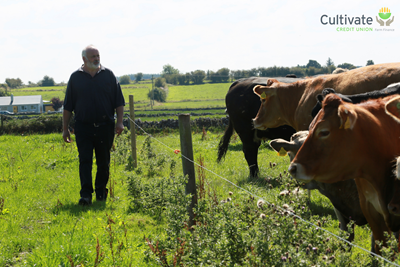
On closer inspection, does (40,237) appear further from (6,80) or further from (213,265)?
(6,80)

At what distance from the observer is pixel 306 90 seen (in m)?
5.64

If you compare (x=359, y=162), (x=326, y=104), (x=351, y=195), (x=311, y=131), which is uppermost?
(x=326, y=104)

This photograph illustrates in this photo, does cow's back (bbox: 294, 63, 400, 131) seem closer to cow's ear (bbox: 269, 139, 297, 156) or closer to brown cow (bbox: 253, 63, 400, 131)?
brown cow (bbox: 253, 63, 400, 131)

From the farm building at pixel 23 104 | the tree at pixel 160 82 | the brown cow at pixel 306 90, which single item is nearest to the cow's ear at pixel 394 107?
the brown cow at pixel 306 90

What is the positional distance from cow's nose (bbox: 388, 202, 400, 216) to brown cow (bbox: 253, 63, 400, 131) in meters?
2.31

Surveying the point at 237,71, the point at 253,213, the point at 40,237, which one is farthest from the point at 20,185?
the point at 237,71

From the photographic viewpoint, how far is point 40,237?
4441 mm

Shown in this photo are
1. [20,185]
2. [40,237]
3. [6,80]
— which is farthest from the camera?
[6,80]

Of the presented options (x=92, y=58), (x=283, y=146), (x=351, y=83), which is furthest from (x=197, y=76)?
(x=283, y=146)

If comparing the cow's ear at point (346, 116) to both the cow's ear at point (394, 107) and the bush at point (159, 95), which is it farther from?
the bush at point (159, 95)

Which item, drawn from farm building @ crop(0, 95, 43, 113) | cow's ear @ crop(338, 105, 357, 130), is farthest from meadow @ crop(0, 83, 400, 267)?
farm building @ crop(0, 95, 43, 113)


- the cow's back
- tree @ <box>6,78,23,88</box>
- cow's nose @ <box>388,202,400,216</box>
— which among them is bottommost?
cow's nose @ <box>388,202,400,216</box>

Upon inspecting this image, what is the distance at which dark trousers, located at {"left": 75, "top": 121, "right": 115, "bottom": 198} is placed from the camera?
5.89 metres

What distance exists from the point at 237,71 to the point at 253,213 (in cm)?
8312
